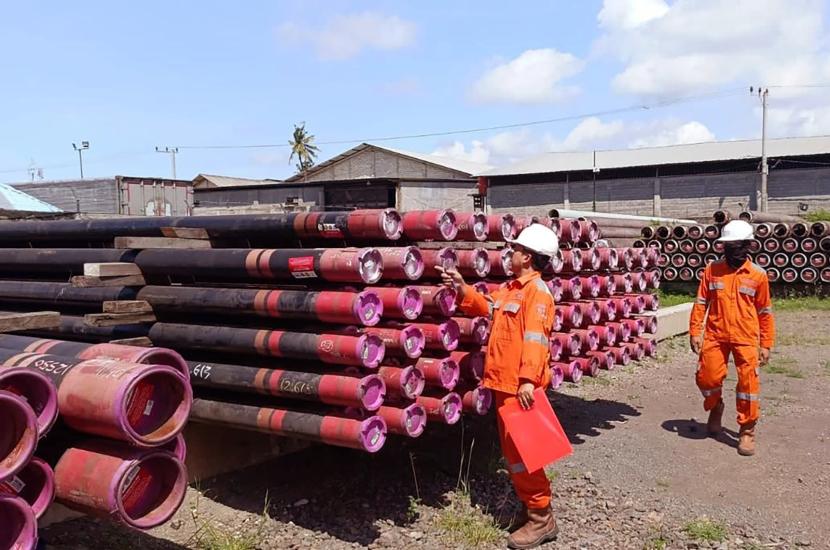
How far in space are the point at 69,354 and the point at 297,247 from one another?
1.70 metres

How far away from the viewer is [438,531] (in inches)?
177

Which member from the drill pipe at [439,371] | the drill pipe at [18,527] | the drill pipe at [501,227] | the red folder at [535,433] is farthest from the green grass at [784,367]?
the drill pipe at [18,527]

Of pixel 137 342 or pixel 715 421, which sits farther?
pixel 715 421

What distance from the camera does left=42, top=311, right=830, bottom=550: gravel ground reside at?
14.4ft

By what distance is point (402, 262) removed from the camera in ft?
14.1

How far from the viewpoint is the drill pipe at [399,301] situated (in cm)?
424

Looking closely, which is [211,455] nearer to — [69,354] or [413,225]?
[69,354]

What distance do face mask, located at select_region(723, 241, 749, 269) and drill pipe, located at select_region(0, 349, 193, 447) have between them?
4.84 metres

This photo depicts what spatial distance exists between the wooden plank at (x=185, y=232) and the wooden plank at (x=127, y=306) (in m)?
0.54

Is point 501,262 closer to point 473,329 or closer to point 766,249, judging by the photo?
point 473,329

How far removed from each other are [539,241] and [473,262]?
57 centimetres

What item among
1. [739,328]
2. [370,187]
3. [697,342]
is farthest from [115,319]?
[370,187]

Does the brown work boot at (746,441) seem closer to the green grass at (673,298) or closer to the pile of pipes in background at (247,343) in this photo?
the pile of pipes in background at (247,343)

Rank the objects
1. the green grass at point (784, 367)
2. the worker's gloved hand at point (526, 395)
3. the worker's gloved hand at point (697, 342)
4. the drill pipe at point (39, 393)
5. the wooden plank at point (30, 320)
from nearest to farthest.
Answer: the drill pipe at point (39, 393) < the wooden plank at point (30, 320) < the worker's gloved hand at point (526, 395) < the worker's gloved hand at point (697, 342) < the green grass at point (784, 367)
